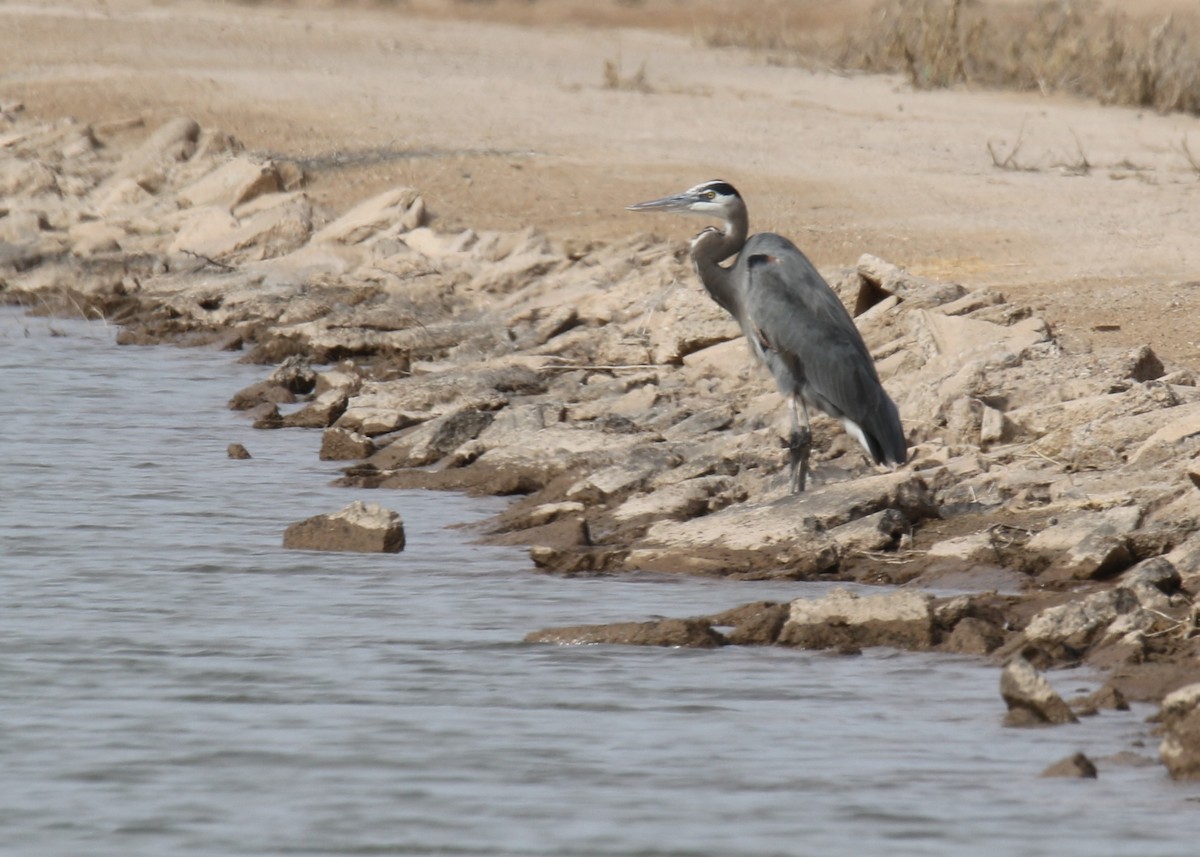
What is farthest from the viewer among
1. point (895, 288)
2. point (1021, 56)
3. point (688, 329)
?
point (1021, 56)

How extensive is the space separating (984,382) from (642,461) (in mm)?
1438

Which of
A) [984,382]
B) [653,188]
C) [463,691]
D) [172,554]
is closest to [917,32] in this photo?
[653,188]

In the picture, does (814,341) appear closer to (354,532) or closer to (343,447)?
(354,532)

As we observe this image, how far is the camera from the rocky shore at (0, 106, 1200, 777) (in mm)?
6152

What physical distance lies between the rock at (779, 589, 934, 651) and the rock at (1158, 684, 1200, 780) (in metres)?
1.21

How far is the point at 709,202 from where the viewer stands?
9.02 metres

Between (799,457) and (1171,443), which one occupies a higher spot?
(1171,443)

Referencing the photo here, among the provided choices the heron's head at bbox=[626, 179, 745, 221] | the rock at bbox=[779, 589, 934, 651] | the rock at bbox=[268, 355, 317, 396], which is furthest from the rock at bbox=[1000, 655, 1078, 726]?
the rock at bbox=[268, 355, 317, 396]

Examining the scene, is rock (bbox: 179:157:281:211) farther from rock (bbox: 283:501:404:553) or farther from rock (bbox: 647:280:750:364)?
rock (bbox: 283:501:404:553)

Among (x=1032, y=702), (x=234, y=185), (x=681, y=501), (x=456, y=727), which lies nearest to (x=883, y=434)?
(x=681, y=501)

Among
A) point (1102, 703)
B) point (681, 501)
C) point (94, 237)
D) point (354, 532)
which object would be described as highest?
point (1102, 703)

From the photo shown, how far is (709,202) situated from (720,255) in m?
0.27

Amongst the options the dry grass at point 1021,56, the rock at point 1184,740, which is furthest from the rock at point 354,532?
the dry grass at point 1021,56

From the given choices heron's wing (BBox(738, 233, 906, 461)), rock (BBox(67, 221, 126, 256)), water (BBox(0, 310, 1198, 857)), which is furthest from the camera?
rock (BBox(67, 221, 126, 256))
